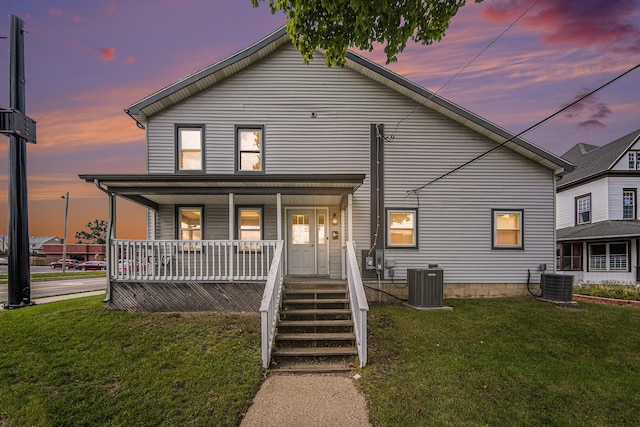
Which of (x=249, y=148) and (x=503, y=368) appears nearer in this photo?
(x=503, y=368)

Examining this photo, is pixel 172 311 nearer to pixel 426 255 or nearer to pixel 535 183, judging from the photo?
pixel 426 255

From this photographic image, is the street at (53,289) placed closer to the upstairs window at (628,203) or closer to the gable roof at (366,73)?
the gable roof at (366,73)

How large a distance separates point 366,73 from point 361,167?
303cm

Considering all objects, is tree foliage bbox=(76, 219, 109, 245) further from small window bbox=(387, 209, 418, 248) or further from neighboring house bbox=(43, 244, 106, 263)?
small window bbox=(387, 209, 418, 248)

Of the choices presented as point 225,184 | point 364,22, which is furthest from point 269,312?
point 364,22

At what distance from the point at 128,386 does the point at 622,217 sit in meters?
23.8

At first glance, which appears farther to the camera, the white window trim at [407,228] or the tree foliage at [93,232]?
the tree foliage at [93,232]

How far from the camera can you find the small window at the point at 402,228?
31.3 ft

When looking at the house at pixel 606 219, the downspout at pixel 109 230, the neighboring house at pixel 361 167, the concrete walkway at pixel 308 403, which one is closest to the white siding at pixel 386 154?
the neighboring house at pixel 361 167

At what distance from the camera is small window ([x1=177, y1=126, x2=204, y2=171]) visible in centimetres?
952

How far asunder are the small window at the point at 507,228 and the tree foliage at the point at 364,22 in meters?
6.20

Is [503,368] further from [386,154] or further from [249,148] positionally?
A: [249,148]

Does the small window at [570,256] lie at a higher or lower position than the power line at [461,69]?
lower

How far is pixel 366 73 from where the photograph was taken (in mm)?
9695
